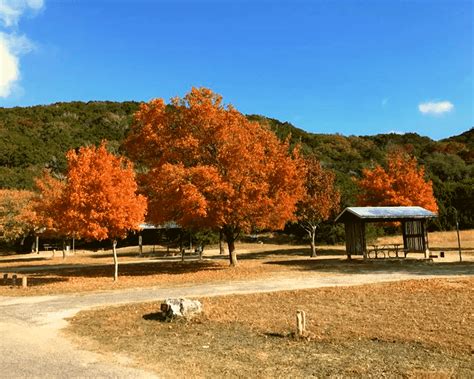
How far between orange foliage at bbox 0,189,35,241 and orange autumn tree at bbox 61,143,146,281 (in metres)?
26.5

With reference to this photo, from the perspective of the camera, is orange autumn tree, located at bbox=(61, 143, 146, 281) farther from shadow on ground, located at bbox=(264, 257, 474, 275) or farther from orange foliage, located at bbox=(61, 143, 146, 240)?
shadow on ground, located at bbox=(264, 257, 474, 275)

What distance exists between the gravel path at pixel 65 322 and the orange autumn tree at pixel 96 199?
12.5 ft

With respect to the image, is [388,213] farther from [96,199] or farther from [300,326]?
[300,326]

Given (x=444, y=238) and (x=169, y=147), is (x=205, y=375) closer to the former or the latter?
(x=169, y=147)

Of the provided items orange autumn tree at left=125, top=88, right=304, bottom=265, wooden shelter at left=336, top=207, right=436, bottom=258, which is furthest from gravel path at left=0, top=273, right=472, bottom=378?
wooden shelter at left=336, top=207, right=436, bottom=258

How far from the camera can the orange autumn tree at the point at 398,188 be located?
38.2 m

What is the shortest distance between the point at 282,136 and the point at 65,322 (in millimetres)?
82410

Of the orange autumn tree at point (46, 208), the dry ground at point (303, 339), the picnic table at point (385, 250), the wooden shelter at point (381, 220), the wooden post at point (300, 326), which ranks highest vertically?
the orange autumn tree at point (46, 208)

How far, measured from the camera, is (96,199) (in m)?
20.0

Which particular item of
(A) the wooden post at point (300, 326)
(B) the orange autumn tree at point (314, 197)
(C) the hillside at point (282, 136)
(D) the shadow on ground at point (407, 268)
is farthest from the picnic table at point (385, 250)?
(A) the wooden post at point (300, 326)

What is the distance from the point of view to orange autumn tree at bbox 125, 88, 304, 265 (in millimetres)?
22734

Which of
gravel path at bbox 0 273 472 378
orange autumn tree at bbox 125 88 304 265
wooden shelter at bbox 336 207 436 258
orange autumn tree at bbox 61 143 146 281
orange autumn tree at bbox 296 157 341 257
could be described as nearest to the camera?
gravel path at bbox 0 273 472 378

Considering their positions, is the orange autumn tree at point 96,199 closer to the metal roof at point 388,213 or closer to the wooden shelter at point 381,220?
the metal roof at point 388,213

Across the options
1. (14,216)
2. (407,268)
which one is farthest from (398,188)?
(14,216)
